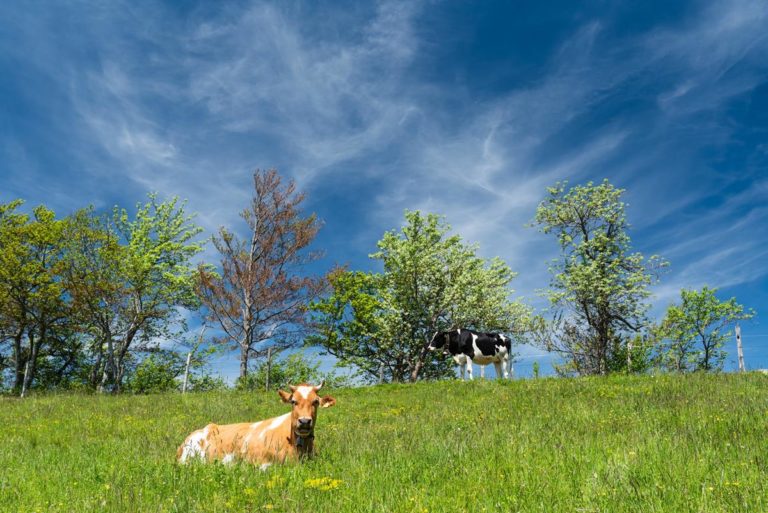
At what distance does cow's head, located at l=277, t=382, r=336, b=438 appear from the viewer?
8.29 m

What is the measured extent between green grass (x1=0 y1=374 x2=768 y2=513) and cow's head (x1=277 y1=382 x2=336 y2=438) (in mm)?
585

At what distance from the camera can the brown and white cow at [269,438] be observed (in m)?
8.45

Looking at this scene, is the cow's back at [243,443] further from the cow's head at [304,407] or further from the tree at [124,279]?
the tree at [124,279]

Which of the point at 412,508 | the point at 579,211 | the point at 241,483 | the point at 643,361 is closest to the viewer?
the point at 412,508

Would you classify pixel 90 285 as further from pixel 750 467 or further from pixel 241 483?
pixel 750 467

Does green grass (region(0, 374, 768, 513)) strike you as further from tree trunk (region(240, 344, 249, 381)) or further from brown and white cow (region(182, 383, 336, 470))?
tree trunk (region(240, 344, 249, 381))

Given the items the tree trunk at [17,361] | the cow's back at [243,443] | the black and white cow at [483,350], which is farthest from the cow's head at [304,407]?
the tree trunk at [17,361]

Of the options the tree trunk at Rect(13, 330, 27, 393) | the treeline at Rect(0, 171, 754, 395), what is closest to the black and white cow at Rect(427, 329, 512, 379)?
the treeline at Rect(0, 171, 754, 395)

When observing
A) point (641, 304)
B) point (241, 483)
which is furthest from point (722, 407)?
point (641, 304)

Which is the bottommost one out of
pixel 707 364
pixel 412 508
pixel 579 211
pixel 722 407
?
pixel 412 508

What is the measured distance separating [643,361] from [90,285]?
45566mm

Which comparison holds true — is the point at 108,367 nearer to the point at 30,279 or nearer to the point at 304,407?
the point at 30,279

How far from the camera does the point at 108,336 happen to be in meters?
35.6

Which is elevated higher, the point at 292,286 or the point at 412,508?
the point at 292,286
